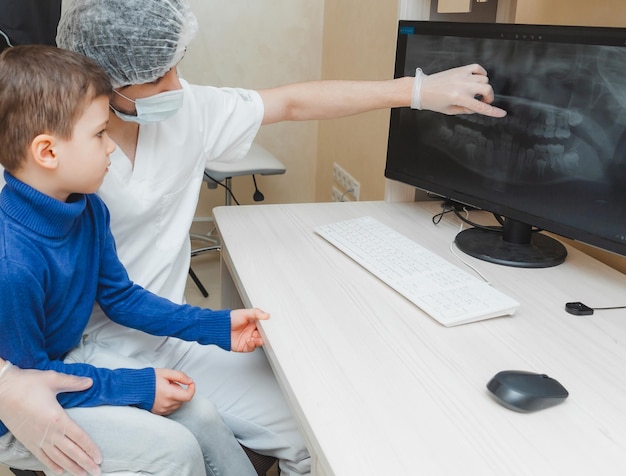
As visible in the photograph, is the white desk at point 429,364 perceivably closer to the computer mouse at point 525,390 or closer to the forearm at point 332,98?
the computer mouse at point 525,390

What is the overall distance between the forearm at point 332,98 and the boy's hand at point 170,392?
0.63 metres

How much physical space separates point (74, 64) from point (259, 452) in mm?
754

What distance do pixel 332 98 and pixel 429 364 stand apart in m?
0.69

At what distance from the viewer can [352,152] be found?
2758 mm

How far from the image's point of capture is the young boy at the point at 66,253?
0.89 meters

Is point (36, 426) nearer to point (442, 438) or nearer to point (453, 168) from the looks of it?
point (442, 438)

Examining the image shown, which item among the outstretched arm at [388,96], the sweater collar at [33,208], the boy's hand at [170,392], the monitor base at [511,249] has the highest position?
the outstretched arm at [388,96]

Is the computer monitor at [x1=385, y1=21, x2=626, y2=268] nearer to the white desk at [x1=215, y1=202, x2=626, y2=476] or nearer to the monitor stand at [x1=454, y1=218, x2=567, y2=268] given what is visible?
the monitor stand at [x1=454, y1=218, x2=567, y2=268]

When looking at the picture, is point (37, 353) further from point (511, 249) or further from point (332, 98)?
point (511, 249)

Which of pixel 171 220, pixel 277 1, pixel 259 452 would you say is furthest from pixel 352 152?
pixel 259 452

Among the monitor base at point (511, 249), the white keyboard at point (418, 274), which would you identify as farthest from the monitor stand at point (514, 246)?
the white keyboard at point (418, 274)

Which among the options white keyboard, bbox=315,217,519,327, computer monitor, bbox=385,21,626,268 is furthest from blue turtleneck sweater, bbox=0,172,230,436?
computer monitor, bbox=385,21,626,268

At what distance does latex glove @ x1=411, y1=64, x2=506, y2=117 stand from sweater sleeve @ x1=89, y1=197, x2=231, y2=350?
0.59 metres

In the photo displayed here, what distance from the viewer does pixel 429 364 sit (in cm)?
88
